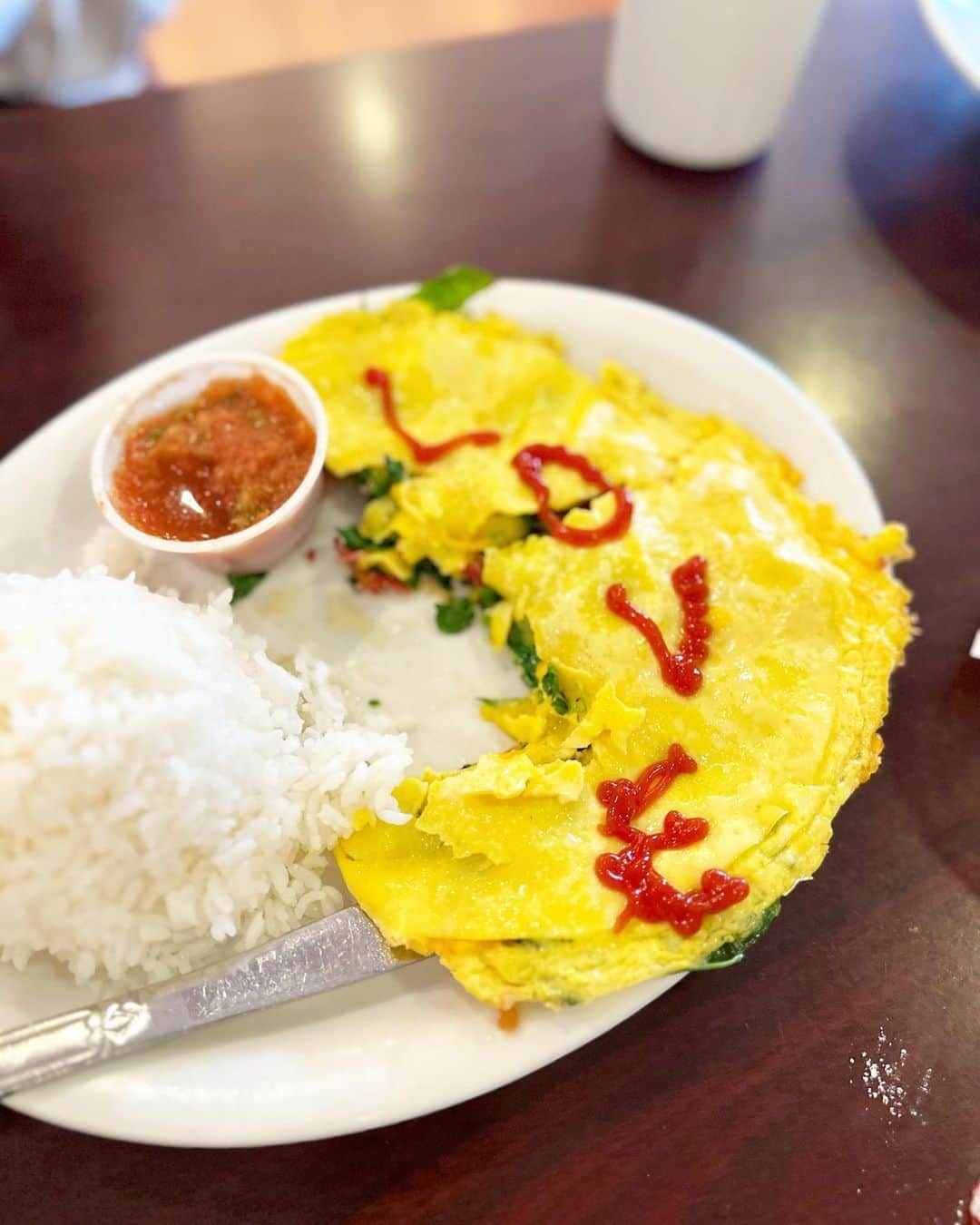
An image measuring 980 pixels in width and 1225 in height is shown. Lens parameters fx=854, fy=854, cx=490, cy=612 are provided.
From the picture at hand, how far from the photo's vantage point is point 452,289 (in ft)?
9.05

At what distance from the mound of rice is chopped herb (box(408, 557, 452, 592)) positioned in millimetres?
596

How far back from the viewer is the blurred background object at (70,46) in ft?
12.5

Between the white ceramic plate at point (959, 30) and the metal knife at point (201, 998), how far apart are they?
11.4ft

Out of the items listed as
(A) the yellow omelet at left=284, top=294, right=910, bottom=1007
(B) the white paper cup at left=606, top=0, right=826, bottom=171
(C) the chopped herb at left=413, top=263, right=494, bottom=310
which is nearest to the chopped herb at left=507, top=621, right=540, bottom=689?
(A) the yellow omelet at left=284, top=294, right=910, bottom=1007

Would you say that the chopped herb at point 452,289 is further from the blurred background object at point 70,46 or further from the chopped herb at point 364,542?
the blurred background object at point 70,46

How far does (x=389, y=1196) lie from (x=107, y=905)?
875 mm

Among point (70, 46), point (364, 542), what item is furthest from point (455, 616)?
point (70, 46)

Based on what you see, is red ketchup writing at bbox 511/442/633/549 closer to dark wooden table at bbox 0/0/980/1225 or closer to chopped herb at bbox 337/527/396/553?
chopped herb at bbox 337/527/396/553

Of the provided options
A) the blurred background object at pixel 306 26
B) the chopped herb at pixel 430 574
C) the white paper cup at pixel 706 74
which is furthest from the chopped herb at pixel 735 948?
the blurred background object at pixel 306 26

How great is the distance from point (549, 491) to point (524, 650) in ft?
1.50

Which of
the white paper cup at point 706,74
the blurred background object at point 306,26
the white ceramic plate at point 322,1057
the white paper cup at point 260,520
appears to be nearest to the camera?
the white ceramic plate at point 322,1057

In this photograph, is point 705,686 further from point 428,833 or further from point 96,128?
point 96,128

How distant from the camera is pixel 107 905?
6.29 ft

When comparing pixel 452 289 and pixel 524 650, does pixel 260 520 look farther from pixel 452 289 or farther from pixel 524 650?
pixel 452 289
